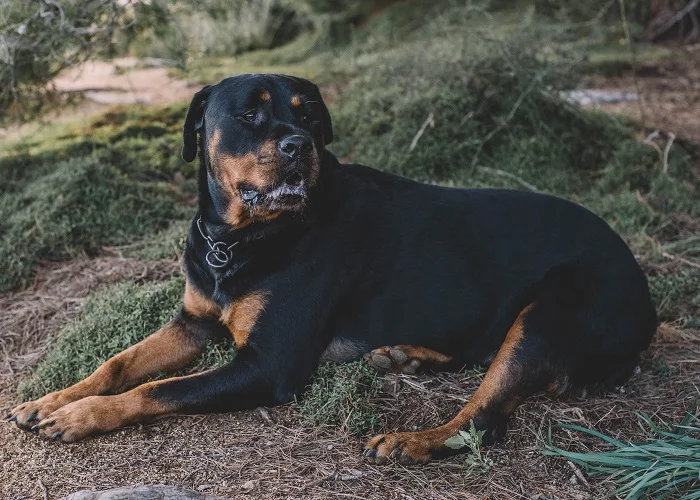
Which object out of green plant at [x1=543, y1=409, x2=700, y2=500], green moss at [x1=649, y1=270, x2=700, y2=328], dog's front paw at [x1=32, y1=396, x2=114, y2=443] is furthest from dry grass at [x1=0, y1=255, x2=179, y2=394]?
green moss at [x1=649, y1=270, x2=700, y2=328]

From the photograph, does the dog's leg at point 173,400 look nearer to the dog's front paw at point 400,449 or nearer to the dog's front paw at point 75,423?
the dog's front paw at point 75,423

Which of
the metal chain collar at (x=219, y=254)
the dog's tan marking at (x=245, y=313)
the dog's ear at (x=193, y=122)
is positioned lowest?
the dog's tan marking at (x=245, y=313)

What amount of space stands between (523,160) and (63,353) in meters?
4.38

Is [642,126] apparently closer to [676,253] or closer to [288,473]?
[676,253]

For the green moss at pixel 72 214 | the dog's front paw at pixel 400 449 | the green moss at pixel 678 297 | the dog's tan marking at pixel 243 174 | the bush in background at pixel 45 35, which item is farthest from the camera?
the bush in background at pixel 45 35

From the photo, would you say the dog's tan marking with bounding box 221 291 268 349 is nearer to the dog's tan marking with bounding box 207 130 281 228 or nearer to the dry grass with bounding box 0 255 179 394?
the dog's tan marking with bounding box 207 130 281 228

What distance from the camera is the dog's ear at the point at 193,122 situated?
396 cm

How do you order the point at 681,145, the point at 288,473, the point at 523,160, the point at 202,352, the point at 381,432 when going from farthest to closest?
the point at 681,145
the point at 523,160
the point at 202,352
the point at 381,432
the point at 288,473

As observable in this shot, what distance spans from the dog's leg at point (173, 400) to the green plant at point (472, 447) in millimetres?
850

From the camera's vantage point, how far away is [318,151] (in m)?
3.91

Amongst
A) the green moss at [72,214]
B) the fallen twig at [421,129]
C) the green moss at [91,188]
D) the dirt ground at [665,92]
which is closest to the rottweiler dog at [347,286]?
the green moss at [91,188]

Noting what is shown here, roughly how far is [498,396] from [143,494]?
167cm

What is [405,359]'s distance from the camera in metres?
3.91

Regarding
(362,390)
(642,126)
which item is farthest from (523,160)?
(362,390)
